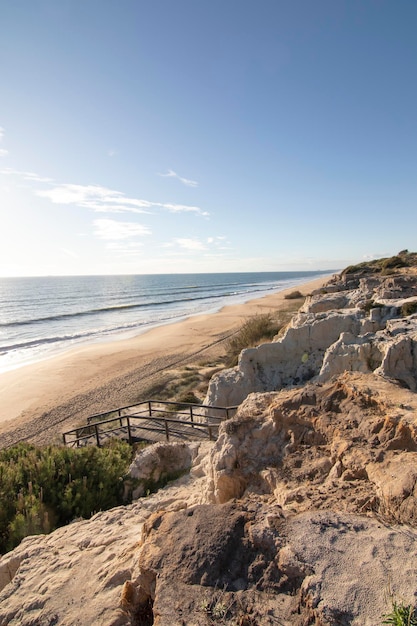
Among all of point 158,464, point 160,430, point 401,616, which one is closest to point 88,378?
point 160,430

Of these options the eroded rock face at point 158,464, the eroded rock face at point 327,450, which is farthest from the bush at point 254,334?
the eroded rock face at point 327,450

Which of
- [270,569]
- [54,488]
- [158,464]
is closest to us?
[270,569]

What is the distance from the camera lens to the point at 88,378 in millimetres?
21203

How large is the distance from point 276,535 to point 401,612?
102cm

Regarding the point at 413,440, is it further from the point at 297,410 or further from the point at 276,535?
the point at 276,535

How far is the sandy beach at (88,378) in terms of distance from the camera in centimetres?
1556

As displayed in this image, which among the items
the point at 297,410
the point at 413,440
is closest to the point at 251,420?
the point at 297,410

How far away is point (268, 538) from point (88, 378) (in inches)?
782

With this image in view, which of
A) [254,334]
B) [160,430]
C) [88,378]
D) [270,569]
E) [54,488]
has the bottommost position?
[88,378]

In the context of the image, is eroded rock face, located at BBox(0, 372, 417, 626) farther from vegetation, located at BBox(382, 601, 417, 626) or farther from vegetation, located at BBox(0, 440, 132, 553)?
vegetation, located at BBox(0, 440, 132, 553)

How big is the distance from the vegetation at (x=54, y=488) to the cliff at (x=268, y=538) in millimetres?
1080

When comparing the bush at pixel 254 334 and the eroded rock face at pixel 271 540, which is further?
the bush at pixel 254 334

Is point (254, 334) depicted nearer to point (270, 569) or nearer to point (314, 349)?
point (314, 349)

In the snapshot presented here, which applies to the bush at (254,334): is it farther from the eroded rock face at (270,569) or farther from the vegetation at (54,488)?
the eroded rock face at (270,569)
